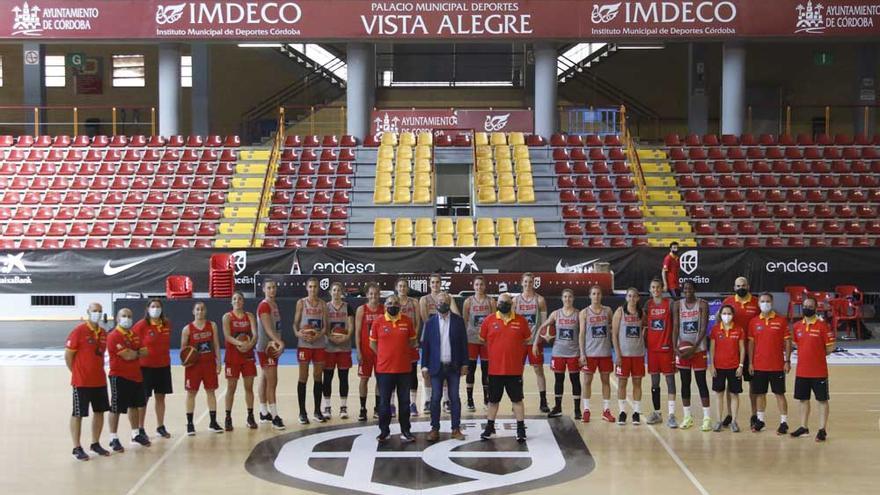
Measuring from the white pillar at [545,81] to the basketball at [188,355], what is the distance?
18952 millimetres

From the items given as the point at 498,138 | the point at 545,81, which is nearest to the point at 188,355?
the point at 498,138

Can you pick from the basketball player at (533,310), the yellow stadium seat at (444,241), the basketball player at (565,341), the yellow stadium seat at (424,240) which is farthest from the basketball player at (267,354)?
the yellow stadium seat at (444,241)

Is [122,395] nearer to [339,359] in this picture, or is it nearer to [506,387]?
[339,359]

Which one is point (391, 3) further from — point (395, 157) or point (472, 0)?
point (395, 157)

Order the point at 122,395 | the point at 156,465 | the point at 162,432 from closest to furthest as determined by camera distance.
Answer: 1. the point at 156,465
2. the point at 122,395
3. the point at 162,432

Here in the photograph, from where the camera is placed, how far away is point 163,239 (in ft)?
86.9

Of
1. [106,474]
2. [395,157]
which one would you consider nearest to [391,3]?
[395,157]

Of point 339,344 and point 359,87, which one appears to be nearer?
point 339,344

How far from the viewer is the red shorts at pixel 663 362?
13.3 meters

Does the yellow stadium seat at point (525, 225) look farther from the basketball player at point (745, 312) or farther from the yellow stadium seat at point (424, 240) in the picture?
the basketball player at point (745, 312)

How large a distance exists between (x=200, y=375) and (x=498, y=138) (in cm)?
1875

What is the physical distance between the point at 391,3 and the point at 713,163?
396 inches

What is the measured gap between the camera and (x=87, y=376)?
457 inches

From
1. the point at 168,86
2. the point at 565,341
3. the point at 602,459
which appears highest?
the point at 168,86
